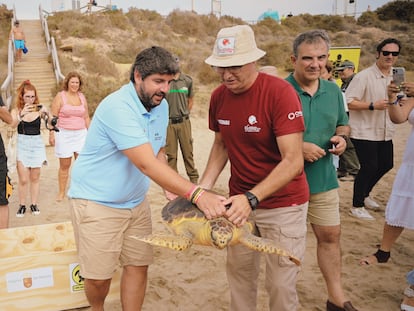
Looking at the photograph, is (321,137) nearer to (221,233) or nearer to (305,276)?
(221,233)

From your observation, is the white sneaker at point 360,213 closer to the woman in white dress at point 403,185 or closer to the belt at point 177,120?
the woman in white dress at point 403,185

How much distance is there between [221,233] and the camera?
1.82m

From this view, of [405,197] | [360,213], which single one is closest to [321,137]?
[405,197]

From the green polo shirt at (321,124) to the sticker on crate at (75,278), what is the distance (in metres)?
1.71

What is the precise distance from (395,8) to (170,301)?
40.4 meters

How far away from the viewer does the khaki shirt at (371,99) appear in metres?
4.38

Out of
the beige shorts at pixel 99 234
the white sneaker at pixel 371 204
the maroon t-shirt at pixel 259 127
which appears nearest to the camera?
the maroon t-shirt at pixel 259 127

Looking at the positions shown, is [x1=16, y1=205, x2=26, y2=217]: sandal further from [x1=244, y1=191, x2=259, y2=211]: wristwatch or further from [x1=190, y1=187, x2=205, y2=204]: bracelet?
[x1=244, y1=191, x2=259, y2=211]: wristwatch

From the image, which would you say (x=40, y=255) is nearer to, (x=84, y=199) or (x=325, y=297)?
(x=84, y=199)

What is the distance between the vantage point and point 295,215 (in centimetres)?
210

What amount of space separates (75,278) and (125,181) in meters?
1.04

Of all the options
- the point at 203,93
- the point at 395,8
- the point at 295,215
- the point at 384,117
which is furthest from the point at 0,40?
the point at 395,8

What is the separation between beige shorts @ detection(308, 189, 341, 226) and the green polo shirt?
4cm

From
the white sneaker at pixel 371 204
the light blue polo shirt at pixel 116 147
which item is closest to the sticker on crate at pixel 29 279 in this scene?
the light blue polo shirt at pixel 116 147
